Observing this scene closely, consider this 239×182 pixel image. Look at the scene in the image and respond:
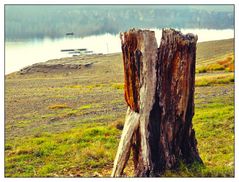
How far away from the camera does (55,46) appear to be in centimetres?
1519

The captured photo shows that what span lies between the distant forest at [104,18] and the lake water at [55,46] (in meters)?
0.29

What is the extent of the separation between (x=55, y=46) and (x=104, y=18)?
4.77 meters

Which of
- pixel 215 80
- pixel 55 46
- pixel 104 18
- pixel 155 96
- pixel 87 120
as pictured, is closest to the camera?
pixel 155 96

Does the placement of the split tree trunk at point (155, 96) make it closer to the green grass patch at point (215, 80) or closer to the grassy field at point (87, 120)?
the grassy field at point (87, 120)

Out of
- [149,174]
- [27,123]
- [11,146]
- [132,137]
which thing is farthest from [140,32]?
[27,123]

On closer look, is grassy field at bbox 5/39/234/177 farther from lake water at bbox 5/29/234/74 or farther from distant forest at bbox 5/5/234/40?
distant forest at bbox 5/5/234/40

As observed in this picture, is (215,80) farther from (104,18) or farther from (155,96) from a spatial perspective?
(155,96)

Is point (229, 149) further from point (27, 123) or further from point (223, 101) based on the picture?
point (27, 123)

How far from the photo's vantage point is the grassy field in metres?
6.50

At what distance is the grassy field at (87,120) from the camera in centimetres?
650

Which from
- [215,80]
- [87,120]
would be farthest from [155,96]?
[215,80]

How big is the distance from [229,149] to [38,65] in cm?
913

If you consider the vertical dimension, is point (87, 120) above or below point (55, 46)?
below

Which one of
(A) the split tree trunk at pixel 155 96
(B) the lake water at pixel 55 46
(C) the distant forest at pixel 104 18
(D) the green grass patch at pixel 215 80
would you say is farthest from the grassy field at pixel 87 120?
(C) the distant forest at pixel 104 18
